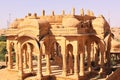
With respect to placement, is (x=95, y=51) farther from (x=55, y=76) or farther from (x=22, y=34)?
(x=22, y=34)

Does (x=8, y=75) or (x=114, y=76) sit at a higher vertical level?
(x=114, y=76)

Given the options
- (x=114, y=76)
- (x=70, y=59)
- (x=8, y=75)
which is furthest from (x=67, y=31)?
(x=8, y=75)

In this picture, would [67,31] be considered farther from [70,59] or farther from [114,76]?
[114,76]

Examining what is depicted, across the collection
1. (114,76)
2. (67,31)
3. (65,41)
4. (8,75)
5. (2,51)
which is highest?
(67,31)

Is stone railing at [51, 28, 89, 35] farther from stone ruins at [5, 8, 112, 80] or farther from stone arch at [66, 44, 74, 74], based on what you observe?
stone arch at [66, 44, 74, 74]

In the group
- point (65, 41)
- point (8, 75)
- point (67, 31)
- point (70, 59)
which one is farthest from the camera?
point (8, 75)

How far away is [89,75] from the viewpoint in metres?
21.7

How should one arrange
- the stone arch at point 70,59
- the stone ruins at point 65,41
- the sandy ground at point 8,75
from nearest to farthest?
the stone ruins at point 65,41
the stone arch at point 70,59
the sandy ground at point 8,75

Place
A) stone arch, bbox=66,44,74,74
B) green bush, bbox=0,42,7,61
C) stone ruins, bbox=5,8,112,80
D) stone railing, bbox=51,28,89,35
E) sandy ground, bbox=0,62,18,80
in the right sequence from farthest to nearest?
green bush, bbox=0,42,7,61 < sandy ground, bbox=0,62,18,80 < stone arch, bbox=66,44,74,74 < stone ruins, bbox=5,8,112,80 < stone railing, bbox=51,28,89,35

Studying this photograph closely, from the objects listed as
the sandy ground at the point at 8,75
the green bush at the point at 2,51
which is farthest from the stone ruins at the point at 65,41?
the green bush at the point at 2,51

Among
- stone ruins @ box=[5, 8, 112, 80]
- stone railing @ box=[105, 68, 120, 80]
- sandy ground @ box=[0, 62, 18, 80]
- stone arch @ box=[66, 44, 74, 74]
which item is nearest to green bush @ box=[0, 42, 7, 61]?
sandy ground @ box=[0, 62, 18, 80]

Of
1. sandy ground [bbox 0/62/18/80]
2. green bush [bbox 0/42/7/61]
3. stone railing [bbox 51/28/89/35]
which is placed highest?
stone railing [bbox 51/28/89/35]

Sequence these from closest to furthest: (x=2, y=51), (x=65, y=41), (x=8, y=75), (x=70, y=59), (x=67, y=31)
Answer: (x=67, y=31), (x=65, y=41), (x=70, y=59), (x=8, y=75), (x=2, y=51)

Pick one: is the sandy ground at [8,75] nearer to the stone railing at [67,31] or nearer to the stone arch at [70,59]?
the stone arch at [70,59]
